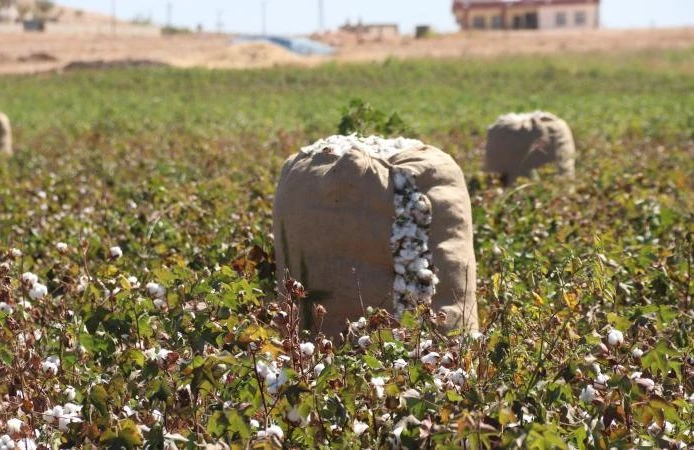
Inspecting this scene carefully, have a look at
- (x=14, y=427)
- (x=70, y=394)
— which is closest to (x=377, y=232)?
(x=70, y=394)

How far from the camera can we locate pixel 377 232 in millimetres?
6414

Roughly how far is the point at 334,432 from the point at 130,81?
131ft

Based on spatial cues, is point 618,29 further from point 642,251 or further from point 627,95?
point 642,251

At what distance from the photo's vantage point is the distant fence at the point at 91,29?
86.0 meters

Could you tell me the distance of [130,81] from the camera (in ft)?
141

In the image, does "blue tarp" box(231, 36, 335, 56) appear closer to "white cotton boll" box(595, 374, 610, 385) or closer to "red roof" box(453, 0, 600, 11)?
"red roof" box(453, 0, 600, 11)

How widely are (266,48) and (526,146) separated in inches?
1863

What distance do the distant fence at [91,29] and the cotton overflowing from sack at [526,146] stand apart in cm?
7314

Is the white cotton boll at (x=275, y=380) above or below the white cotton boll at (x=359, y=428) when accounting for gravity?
above

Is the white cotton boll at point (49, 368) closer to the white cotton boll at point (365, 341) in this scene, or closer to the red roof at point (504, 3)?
the white cotton boll at point (365, 341)

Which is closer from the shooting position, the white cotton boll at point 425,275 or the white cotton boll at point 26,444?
the white cotton boll at point 26,444

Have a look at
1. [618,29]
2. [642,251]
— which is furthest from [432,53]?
[642,251]

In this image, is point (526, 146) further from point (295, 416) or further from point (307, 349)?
point (295, 416)

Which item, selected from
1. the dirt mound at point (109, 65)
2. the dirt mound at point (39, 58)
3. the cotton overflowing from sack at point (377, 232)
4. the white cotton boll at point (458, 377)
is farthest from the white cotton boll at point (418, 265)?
the dirt mound at point (39, 58)
